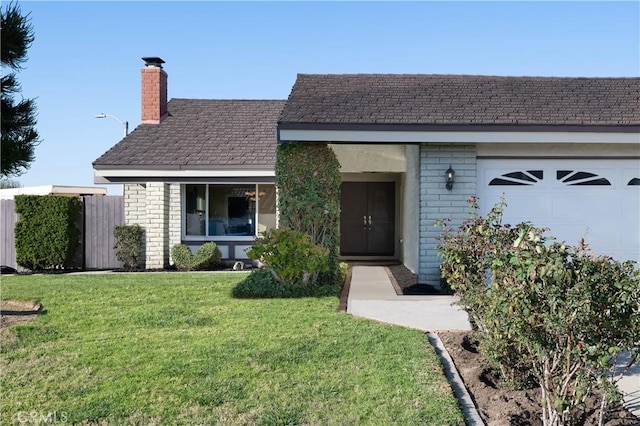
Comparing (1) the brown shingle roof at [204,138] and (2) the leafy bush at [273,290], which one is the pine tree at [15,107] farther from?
(1) the brown shingle roof at [204,138]

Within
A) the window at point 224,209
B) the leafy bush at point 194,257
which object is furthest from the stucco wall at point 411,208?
the leafy bush at point 194,257

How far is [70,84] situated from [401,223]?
952cm

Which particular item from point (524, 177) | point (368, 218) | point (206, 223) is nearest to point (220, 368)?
point (524, 177)

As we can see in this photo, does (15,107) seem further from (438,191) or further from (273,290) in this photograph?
(438,191)

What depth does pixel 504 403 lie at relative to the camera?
474 cm

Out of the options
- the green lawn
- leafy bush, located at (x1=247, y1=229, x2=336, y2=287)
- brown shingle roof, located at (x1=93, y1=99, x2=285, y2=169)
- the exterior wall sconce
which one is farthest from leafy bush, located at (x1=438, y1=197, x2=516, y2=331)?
brown shingle roof, located at (x1=93, y1=99, x2=285, y2=169)

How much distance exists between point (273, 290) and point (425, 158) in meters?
3.93

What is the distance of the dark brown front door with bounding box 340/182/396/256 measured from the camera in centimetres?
1753

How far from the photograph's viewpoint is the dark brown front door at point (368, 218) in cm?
1753

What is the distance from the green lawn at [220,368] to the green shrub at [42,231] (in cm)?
649

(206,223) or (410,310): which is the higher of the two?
(206,223)

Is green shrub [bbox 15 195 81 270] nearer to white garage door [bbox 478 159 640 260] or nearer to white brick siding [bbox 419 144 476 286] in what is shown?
white brick siding [bbox 419 144 476 286]

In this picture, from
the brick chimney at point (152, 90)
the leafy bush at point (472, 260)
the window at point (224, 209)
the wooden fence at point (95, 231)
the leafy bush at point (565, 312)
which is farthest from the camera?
the brick chimney at point (152, 90)

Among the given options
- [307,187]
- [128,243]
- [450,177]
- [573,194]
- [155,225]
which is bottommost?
[128,243]
